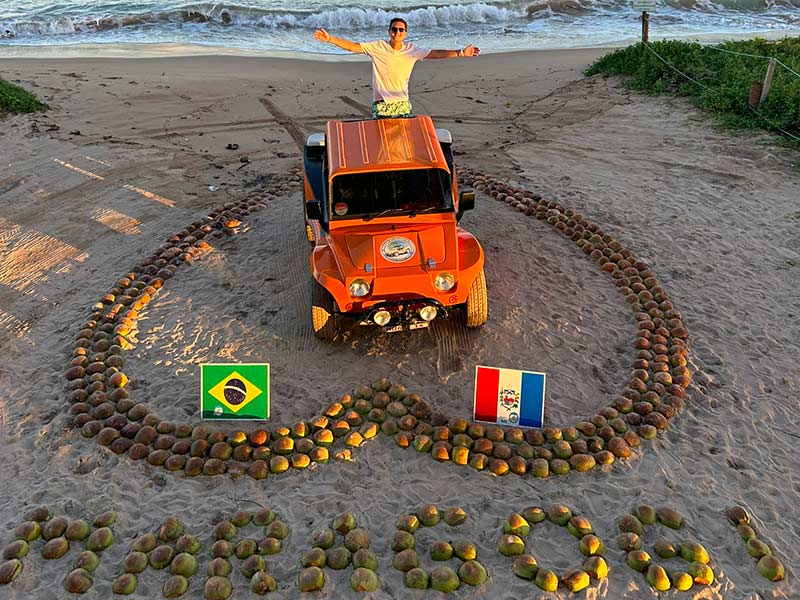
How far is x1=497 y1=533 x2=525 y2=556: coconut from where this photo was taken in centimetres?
437

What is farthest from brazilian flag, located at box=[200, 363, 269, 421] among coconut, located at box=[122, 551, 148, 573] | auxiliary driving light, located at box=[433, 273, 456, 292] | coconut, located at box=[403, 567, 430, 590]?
coconut, located at box=[403, 567, 430, 590]

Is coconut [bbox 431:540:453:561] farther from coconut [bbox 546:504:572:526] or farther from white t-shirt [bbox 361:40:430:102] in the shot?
white t-shirt [bbox 361:40:430:102]

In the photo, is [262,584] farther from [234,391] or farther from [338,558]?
[234,391]

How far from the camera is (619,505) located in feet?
15.8

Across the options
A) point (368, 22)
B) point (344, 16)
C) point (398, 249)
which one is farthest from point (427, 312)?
point (344, 16)

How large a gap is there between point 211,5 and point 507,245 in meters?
23.5

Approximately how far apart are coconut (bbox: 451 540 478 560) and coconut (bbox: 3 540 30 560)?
311 cm

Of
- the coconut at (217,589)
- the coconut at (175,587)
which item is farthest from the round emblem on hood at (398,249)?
the coconut at (175,587)

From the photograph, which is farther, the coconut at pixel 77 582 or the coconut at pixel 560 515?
the coconut at pixel 560 515

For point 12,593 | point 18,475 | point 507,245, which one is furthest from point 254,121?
point 12,593

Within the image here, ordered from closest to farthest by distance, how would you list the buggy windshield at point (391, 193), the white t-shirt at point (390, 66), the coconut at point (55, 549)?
the coconut at point (55, 549) → the buggy windshield at point (391, 193) → the white t-shirt at point (390, 66)

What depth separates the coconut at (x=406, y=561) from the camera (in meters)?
4.29

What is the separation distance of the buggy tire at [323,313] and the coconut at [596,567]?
3.44m

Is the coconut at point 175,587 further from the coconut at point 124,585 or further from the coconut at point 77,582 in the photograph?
the coconut at point 77,582
